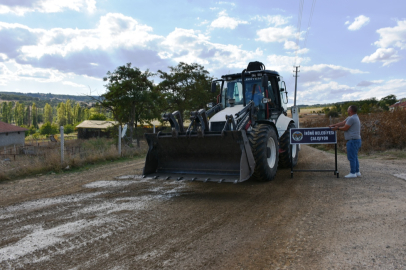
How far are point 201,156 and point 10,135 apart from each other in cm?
5349

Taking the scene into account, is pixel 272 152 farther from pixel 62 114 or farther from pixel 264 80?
pixel 62 114

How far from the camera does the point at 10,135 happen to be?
50.2 metres

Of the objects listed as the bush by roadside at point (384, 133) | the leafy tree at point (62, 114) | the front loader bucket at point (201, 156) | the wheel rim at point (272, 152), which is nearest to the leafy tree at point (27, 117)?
the leafy tree at point (62, 114)

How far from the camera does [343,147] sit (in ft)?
47.9

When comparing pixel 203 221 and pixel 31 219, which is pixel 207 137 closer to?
pixel 203 221

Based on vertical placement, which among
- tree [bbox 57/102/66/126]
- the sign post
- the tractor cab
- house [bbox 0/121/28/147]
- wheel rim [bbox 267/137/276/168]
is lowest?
house [bbox 0/121/28/147]

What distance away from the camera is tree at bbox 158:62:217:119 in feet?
85.7

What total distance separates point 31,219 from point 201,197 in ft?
10.2

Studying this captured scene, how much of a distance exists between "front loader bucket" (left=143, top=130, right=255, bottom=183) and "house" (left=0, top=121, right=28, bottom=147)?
49.6 m

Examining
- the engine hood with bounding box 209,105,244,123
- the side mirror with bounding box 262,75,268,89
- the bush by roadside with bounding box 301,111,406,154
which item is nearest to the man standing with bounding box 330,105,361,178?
the side mirror with bounding box 262,75,268,89

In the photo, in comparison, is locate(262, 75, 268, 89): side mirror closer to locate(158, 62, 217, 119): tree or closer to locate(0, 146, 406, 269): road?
locate(0, 146, 406, 269): road

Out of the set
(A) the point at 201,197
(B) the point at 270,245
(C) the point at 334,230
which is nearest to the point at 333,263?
(B) the point at 270,245

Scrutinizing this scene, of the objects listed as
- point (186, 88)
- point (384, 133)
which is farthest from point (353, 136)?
point (186, 88)

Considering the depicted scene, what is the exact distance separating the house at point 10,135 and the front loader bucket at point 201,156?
49.6 metres
